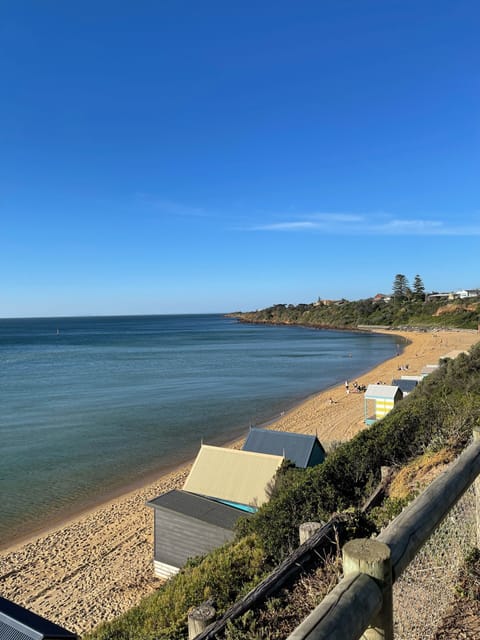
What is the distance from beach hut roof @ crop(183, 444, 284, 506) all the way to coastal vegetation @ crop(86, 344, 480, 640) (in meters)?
0.48

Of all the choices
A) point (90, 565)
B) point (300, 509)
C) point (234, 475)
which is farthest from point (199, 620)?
point (90, 565)

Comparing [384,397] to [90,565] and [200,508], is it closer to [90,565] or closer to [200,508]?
[200,508]

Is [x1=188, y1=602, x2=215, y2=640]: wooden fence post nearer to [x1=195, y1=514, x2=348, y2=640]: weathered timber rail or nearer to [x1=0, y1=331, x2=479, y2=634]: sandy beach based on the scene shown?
[x1=195, y1=514, x2=348, y2=640]: weathered timber rail

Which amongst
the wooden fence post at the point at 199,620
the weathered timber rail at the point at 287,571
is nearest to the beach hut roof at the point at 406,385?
the weathered timber rail at the point at 287,571

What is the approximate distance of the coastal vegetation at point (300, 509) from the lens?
5477 millimetres

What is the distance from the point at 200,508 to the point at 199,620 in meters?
5.74

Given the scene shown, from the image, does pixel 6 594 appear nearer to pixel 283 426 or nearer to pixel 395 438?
pixel 395 438

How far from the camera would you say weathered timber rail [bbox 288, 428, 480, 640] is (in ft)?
4.38

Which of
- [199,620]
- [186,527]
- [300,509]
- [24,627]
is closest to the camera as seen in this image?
[199,620]

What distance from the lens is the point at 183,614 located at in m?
5.41

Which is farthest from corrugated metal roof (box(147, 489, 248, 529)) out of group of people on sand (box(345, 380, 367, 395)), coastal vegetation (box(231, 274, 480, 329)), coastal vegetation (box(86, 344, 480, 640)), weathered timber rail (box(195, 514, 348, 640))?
coastal vegetation (box(231, 274, 480, 329))

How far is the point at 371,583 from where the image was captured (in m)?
1.50

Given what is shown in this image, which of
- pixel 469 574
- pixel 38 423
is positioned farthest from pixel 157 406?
pixel 469 574

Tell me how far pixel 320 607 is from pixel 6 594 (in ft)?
39.6
